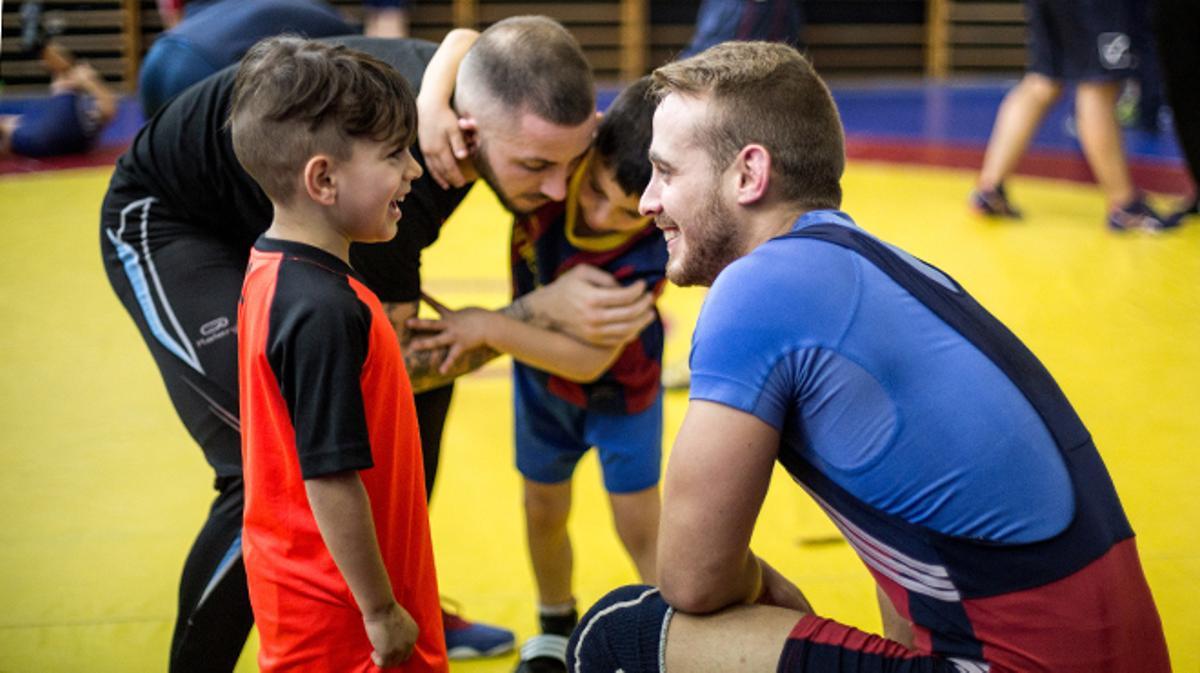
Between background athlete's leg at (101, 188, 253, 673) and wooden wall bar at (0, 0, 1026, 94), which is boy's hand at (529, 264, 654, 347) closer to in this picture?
background athlete's leg at (101, 188, 253, 673)

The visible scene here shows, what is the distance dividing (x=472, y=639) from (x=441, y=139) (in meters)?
0.99

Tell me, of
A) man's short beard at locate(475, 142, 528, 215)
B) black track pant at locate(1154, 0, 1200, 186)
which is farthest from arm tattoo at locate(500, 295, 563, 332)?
black track pant at locate(1154, 0, 1200, 186)

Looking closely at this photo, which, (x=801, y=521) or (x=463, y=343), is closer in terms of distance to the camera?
(x=463, y=343)

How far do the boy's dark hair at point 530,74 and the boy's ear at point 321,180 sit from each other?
0.56 meters

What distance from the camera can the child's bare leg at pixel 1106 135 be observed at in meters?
5.48

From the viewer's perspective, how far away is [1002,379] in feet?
4.97

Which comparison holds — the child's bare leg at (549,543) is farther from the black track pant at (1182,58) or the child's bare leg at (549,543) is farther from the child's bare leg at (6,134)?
the child's bare leg at (6,134)

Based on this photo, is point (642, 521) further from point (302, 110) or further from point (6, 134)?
point (6, 134)

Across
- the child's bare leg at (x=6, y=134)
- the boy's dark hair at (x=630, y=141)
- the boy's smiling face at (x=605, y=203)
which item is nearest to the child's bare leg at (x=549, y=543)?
the boy's smiling face at (x=605, y=203)

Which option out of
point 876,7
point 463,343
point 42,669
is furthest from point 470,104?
point 876,7

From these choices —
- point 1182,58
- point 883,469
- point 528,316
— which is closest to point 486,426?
point 528,316

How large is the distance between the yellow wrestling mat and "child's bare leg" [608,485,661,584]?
184 mm

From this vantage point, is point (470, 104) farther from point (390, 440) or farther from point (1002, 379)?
point (1002, 379)

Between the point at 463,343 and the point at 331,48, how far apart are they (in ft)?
2.45
